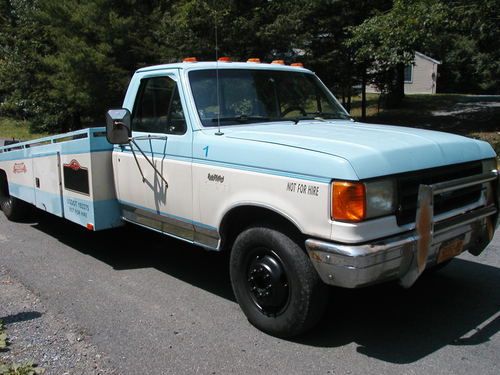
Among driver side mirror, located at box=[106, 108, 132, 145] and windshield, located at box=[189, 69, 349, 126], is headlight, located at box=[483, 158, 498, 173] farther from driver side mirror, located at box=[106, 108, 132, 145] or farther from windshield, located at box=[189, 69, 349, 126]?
driver side mirror, located at box=[106, 108, 132, 145]

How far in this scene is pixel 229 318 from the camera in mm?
4391

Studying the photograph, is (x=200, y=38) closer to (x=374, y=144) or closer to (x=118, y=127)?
(x=118, y=127)

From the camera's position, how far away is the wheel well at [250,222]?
12.6 ft

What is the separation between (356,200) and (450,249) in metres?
1.06

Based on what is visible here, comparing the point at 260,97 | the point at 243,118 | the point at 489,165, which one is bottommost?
the point at 489,165

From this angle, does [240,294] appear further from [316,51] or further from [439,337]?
[316,51]

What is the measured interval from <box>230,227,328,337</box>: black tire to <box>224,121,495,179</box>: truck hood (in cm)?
71

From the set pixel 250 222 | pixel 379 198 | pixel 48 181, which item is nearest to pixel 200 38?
pixel 48 181

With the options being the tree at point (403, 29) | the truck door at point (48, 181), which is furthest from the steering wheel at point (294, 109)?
the tree at point (403, 29)

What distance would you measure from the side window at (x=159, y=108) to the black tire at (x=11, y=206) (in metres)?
3.40

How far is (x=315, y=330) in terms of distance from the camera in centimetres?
412

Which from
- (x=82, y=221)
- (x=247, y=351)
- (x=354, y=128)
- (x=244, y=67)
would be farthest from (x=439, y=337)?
(x=82, y=221)

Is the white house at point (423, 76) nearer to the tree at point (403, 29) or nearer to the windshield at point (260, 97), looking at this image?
the tree at point (403, 29)

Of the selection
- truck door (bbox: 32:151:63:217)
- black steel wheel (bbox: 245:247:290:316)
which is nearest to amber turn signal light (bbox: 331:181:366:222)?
black steel wheel (bbox: 245:247:290:316)
